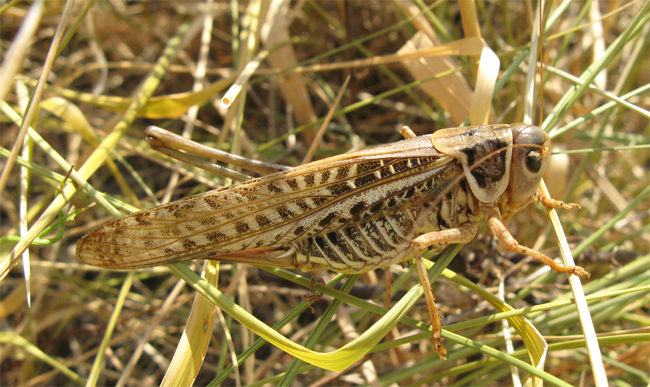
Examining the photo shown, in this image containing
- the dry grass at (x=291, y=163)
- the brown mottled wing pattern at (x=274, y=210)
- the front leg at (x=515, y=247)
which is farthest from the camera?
the dry grass at (x=291, y=163)

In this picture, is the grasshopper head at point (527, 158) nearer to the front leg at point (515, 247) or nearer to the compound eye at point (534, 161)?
the compound eye at point (534, 161)

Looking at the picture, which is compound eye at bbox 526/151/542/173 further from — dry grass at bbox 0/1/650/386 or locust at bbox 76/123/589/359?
dry grass at bbox 0/1/650/386

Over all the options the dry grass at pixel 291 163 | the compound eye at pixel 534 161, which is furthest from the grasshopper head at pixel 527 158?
the dry grass at pixel 291 163

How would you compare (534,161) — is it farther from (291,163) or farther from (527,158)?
(291,163)

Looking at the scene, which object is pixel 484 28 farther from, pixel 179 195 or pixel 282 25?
pixel 179 195

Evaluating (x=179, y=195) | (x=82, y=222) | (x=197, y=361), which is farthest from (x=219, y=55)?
(x=197, y=361)

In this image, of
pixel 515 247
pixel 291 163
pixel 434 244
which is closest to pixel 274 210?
pixel 434 244

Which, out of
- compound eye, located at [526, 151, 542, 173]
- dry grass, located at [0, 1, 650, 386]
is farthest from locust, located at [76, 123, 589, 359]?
dry grass, located at [0, 1, 650, 386]
